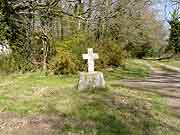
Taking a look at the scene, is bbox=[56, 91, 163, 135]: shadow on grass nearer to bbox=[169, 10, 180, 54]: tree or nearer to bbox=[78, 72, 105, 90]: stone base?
bbox=[78, 72, 105, 90]: stone base

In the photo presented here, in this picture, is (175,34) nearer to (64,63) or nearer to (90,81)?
(64,63)

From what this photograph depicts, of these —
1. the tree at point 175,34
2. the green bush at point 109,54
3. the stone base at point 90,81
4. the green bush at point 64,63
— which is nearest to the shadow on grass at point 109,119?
the stone base at point 90,81

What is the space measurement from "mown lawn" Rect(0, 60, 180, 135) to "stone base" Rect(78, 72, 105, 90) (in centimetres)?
25

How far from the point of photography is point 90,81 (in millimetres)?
12492

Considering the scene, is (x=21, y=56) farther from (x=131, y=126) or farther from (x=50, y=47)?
(x=131, y=126)

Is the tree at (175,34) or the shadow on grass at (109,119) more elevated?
the tree at (175,34)

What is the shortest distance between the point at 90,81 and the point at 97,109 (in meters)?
2.97

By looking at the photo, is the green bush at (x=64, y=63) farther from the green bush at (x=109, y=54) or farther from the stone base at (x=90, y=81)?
the stone base at (x=90, y=81)

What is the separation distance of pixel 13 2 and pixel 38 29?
230 centimetres

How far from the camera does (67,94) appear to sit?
1186cm

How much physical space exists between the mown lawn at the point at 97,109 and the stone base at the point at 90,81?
0.83 feet

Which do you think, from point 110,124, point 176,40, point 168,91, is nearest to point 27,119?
point 110,124

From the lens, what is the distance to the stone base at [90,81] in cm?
1243

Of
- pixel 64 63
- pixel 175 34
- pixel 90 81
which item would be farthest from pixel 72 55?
pixel 175 34
